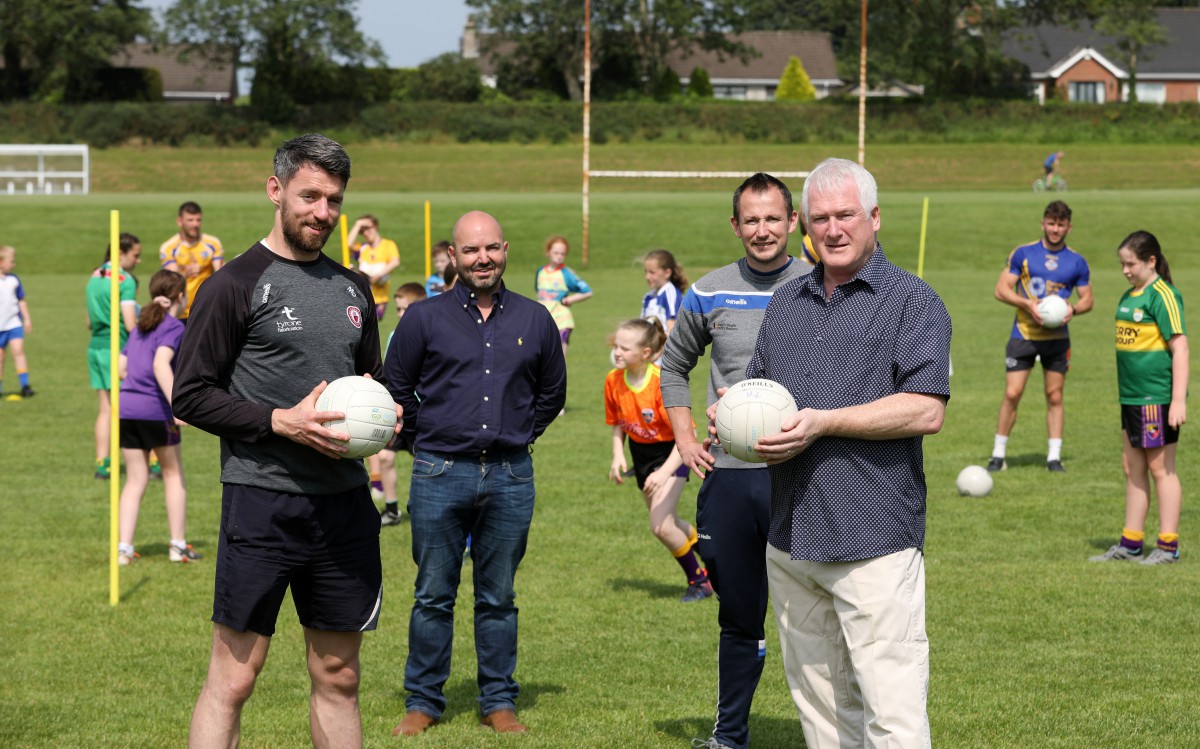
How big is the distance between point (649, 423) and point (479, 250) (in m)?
2.58

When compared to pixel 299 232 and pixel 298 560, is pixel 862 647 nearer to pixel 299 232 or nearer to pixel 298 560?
pixel 298 560

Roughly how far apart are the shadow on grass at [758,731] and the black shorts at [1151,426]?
13.2 feet

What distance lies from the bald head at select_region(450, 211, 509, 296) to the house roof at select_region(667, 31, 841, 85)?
93.3 m

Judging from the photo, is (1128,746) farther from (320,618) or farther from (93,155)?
(93,155)

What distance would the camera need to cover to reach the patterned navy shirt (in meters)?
4.38

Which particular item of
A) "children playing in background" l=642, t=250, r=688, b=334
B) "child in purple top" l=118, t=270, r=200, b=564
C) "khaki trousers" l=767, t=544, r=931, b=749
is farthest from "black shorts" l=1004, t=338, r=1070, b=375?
"khaki trousers" l=767, t=544, r=931, b=749

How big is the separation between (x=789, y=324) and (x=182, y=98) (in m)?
99.2

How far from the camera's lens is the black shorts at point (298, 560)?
4.82 meters

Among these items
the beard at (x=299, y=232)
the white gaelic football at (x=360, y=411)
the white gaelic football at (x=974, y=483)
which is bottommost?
the white gaelic football at (x=974, y=483)

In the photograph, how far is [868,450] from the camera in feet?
14.5

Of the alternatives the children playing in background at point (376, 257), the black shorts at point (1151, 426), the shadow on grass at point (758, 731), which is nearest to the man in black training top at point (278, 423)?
the shadow on grass at point (758, 731)

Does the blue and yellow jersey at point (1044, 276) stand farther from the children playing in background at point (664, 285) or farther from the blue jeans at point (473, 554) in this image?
the blue jeans at point (473, 554)

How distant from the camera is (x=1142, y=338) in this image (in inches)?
367

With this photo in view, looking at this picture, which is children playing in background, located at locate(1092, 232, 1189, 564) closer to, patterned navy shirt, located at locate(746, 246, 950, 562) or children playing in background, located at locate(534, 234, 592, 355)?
patterned navy shirt, located at locate(746, 246, 950, 562)
